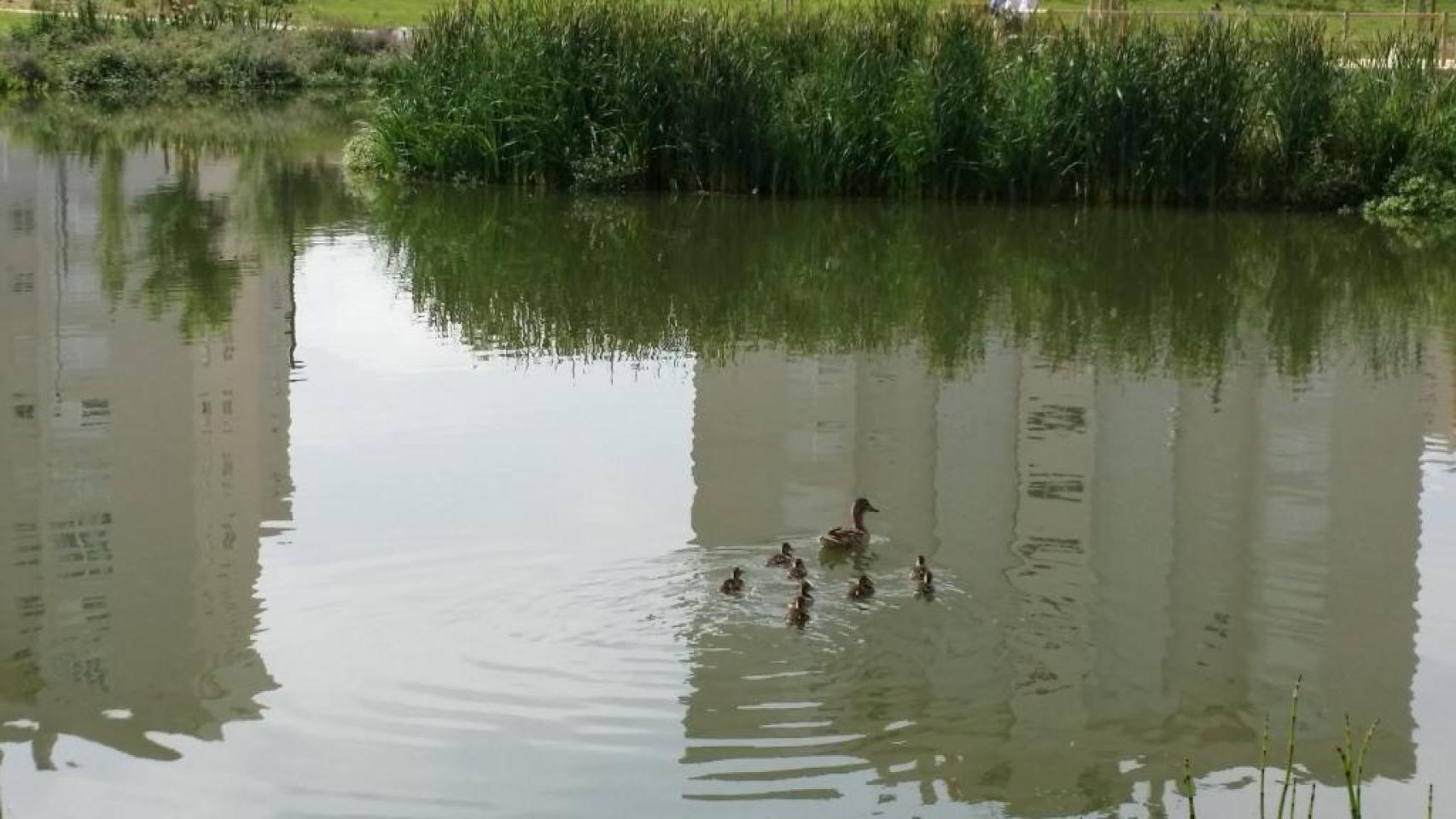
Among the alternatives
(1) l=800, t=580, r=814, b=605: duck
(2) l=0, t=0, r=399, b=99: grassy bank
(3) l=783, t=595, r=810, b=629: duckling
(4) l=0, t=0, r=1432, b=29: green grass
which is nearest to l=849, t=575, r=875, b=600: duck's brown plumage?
(1) l=800, t=580, r=814, b=605: duck

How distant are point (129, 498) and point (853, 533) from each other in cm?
394

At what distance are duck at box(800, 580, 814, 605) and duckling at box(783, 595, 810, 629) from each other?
0.05ft

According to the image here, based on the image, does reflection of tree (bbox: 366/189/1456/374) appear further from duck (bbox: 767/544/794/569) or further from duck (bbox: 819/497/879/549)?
duck (bbox: 767/544/794/569)

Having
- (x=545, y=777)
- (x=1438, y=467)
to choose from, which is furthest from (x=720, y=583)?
(x=1438, y=467)

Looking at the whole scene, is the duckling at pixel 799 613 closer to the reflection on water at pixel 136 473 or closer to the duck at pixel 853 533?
the duck at pixel 853 533

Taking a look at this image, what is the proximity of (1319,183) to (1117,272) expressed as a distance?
5.09m

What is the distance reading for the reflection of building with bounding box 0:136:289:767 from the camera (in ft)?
28.1

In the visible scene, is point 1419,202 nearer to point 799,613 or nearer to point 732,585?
point 732,585

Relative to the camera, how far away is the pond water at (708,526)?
7.99m

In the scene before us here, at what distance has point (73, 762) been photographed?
309 inches

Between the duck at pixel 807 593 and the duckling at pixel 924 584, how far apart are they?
20.6 inches

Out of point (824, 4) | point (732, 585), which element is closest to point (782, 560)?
point (732, 585)

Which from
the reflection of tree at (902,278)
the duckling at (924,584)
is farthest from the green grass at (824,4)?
the duckling at (924,584)

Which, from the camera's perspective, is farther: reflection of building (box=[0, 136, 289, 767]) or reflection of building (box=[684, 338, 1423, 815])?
reflection of building (box=[0, 136, 289, 767])
